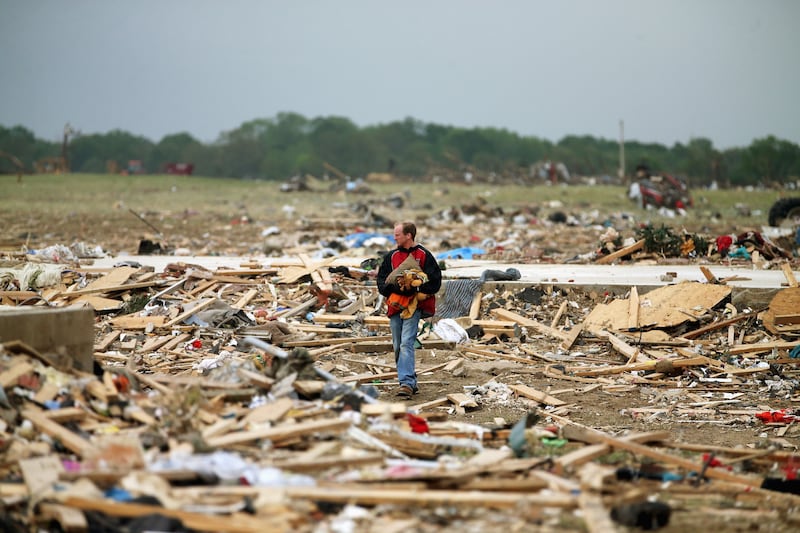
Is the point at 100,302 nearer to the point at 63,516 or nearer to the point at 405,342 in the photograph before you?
the point at 405,342

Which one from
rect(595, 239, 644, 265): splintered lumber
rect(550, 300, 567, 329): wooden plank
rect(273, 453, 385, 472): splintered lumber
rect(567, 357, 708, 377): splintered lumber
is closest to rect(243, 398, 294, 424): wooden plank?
rect(273, 453, 385, 472): splintered lumber

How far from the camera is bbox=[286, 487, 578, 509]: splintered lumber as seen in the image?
5652mm

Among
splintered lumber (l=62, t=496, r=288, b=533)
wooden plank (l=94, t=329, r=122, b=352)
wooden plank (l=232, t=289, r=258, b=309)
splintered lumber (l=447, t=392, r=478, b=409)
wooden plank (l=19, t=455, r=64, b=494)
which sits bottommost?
splintered lumber (l=447, t=392, r=478, b=409)

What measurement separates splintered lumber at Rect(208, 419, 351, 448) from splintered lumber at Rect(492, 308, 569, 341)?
6681 mm

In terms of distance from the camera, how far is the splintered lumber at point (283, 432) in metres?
6.42

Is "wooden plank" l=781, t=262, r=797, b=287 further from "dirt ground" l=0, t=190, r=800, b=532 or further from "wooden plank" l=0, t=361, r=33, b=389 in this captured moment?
"wooden plank" l=0, t=361, r=33, b=389

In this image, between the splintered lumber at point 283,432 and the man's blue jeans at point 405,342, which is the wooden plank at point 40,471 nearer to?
the splintered lumber at point 283,432

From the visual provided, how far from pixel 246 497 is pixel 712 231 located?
22.6m

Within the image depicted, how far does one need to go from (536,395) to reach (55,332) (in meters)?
5.28

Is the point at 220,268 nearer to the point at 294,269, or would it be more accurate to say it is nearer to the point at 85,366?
the point at 294,269

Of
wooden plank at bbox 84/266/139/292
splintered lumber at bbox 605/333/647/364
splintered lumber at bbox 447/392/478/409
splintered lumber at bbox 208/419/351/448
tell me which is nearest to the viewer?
splintered lumber at bbox 208/419/351/448

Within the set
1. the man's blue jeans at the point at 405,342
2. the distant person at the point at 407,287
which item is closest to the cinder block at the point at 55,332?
the distant person at the point at 407,287

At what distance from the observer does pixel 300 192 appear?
4528 centimetres

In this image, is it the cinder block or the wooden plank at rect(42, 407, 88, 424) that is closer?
the wooden plank at rect(42, 407, 88, 424)
